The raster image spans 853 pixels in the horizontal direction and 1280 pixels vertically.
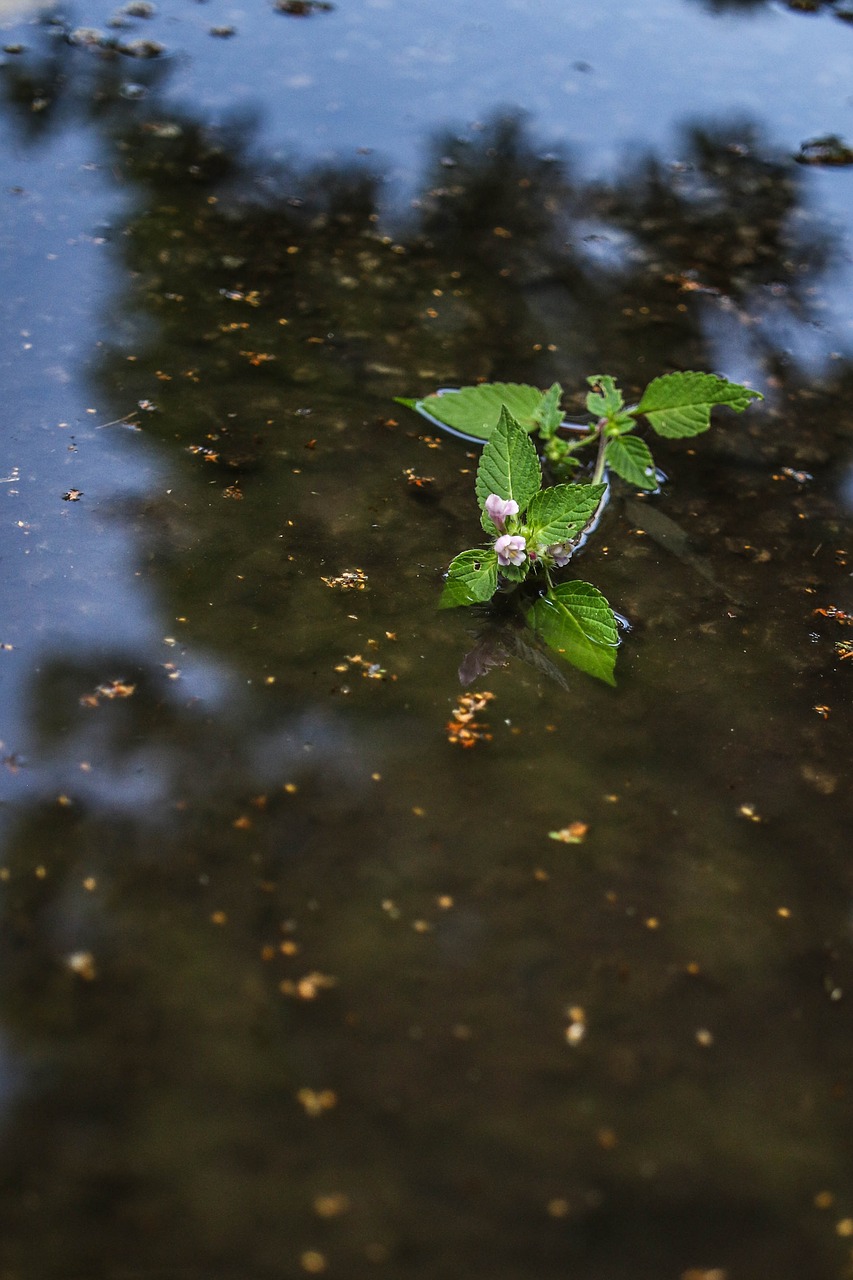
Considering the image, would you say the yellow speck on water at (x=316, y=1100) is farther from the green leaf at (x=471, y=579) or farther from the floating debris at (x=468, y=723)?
the green leaf at (x=471, y=579)

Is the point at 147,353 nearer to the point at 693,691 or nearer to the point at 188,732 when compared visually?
the point at 188,732

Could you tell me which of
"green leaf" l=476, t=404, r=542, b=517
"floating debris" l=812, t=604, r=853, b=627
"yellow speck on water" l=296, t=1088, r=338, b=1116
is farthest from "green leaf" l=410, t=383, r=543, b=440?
"yellow speck on water" l=296, t=1088, r=338, b=1116

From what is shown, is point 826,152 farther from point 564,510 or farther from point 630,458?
point 564,510

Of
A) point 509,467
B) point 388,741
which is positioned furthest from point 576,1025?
point 509,467

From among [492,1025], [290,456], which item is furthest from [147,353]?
[492,1025]

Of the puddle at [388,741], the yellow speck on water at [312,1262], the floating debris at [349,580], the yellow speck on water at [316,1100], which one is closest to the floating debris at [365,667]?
the puddle at [388,741]

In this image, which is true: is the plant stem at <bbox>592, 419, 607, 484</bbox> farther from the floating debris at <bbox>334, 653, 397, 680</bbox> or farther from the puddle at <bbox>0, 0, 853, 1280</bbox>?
the floating debris at <bbox>334, 653, 397, 680</bbox>
